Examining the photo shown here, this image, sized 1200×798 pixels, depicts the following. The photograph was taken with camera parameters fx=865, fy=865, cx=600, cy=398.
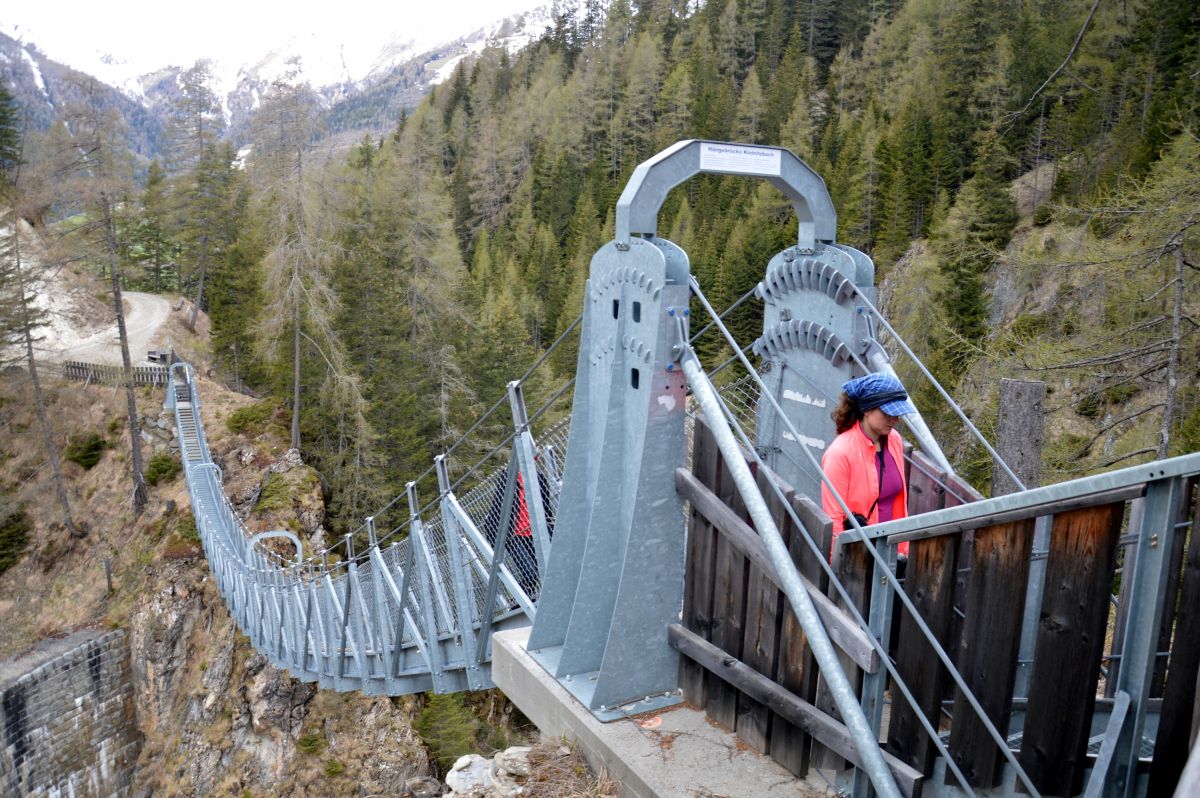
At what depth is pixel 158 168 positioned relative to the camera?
4394 centimetres

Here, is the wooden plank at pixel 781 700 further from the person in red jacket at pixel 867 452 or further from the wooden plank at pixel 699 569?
the person in red jacket at pixel 867 452

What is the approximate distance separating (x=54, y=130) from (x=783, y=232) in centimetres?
3186

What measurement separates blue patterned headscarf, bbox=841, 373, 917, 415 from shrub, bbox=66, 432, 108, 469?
26199mm

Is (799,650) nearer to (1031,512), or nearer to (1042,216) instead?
(1031,512)

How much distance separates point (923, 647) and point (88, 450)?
1060 inches

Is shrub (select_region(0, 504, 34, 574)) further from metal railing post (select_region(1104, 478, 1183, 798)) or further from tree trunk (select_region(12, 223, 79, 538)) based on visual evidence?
metal railing post (select_region(1104, 478, 1183, 798))

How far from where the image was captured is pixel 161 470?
885 inches

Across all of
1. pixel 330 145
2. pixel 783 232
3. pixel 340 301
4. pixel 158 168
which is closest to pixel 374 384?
pixel 340 301

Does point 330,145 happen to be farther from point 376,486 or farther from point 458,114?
point 458,114

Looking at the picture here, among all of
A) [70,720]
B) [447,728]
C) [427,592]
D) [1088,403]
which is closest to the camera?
[427,592]

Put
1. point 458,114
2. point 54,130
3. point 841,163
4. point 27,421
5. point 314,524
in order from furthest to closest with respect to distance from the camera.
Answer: point 458,114, point 841,163, point 54,130, point 27,421, point 314,524

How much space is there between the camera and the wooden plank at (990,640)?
1957 mm

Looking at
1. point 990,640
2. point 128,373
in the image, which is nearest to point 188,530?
point 128,373

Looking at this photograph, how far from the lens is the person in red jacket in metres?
2.85
